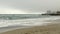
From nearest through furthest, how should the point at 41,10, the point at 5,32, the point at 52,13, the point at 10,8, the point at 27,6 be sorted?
the point at 5,32 < the point at 10,8 < the point at 27,6 < the point at 41,10 < the point at 52,13

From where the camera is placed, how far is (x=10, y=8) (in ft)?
5.73

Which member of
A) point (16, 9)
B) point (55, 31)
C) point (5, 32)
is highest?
point (16, 9)

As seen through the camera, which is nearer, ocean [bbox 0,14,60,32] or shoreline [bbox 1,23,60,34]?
shoreline [bbox 1,23,60,34]

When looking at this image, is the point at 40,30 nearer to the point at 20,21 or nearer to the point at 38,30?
the point at 38,30

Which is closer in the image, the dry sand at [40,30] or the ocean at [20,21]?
the dry sand at [40,30]

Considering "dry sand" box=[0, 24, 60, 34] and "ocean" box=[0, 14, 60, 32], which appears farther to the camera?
"ocean" box=[0, 14, 60, 32]

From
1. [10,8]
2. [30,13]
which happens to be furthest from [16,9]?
[30,13]

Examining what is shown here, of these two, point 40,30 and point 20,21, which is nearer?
point 40,30

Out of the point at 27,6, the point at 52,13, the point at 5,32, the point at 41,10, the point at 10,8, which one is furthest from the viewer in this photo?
the point at 52,13

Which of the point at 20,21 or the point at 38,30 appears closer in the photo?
the point at 38,30

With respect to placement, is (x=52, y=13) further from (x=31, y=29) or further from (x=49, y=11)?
(x=31, y=29)

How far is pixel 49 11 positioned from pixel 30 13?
1.10 feet

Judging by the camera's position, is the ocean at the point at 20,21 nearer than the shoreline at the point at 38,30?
No

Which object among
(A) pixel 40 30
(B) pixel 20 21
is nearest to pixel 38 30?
(A) pixel 40 30
